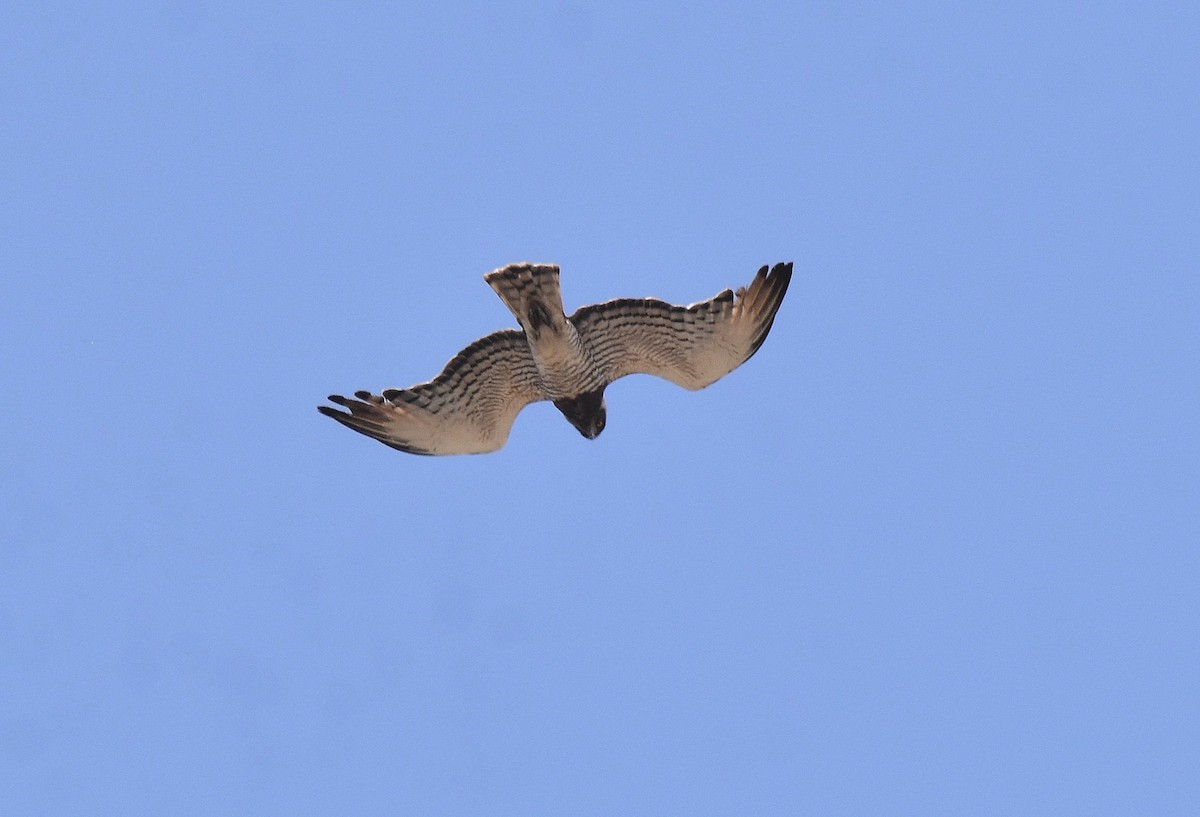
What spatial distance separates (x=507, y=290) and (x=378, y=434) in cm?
185

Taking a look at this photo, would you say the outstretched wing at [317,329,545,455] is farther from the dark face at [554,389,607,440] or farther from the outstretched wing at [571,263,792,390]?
the outstretched wing at [571,263,792,390]

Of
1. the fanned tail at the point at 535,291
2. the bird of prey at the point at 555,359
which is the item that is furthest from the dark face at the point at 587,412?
the fanned tail at the point at 535,291

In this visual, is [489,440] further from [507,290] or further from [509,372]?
[507,290]

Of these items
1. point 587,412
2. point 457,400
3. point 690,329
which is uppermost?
point 457,400

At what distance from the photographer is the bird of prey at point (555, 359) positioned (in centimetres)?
1246

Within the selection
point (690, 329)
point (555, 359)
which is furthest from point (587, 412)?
point (690, 329)

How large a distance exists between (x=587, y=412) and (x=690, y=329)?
1313mm

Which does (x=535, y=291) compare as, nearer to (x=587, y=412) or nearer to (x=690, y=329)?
(x=690, y=329)

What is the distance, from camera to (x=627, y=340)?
511 inches

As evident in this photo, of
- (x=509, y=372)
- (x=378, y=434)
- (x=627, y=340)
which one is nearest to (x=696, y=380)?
(x=627, y=340)

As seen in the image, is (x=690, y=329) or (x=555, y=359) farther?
(x=690, y=329)

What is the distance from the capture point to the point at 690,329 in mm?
12734

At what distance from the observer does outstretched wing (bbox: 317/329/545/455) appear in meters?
13.0

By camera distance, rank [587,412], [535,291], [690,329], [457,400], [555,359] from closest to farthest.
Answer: [535,291] < [555,359] < [690,329] < [457,400] < [587,412]
